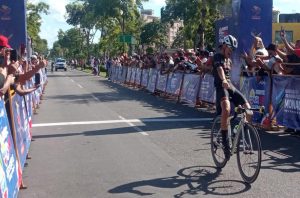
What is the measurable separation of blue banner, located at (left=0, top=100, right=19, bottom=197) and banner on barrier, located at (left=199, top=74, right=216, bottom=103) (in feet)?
34.8

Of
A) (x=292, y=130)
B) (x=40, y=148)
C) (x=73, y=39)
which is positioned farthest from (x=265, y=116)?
(x=73, y=39)

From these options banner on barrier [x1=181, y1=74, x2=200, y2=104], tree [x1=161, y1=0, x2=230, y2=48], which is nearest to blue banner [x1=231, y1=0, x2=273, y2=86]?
banner on barrier [x1=181, y1=74, x2=200, y2=104]

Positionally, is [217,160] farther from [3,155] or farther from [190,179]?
[3,155]

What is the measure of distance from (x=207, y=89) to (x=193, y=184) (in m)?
9.78

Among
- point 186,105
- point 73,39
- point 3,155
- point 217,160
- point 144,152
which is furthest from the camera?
point 73,39

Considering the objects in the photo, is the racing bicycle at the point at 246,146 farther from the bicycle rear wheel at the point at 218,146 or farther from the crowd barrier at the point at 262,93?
the crowd barrier at the point at 262,93

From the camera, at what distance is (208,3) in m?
28.7

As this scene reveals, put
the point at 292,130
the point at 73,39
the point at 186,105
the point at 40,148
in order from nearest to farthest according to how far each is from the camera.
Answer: the point at 40,148, the point at 292,130, the point at 186,105, the point at 73,39

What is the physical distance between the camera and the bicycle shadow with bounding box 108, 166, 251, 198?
21.9 ft

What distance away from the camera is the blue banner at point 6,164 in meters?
5.25

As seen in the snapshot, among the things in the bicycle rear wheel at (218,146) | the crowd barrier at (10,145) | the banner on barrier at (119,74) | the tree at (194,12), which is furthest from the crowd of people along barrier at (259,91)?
the banner on barrier at (119,74)

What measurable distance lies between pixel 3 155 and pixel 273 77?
8.15 meters

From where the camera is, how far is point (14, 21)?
61.8 feet

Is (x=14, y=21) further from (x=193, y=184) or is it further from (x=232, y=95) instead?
(x=193, y=184)
